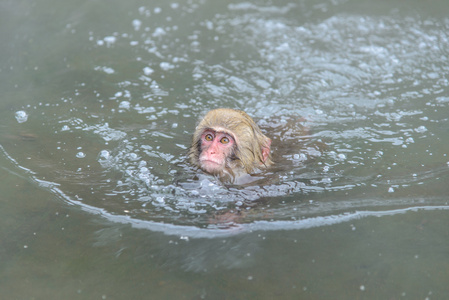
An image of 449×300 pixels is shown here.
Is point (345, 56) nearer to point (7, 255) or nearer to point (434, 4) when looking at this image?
point (434, 4)

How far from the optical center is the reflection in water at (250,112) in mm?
4816

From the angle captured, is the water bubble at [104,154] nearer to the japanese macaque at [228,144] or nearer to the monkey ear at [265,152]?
the japanese macaque at [228,144]

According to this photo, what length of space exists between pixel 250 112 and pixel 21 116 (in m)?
2.82

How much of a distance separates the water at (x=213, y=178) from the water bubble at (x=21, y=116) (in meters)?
0.02

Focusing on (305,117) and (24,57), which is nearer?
(305,117)

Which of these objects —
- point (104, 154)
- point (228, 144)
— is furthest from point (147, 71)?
point (228, 144)

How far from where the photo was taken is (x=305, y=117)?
641 cm

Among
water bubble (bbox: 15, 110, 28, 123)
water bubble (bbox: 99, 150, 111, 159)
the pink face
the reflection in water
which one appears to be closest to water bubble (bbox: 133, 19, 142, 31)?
the reflection in water

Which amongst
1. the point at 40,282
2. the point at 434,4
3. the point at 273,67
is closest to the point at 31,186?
the point at 40,282

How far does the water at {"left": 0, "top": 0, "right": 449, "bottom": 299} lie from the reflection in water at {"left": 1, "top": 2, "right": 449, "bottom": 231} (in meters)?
0.03

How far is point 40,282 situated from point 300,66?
16.1 ft

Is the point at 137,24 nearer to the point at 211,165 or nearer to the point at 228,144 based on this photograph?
the point at 228,144

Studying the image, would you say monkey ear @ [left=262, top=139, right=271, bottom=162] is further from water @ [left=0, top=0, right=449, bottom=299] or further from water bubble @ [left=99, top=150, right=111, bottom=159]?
water bubble @ [left=99, top=150, right=111, bottom=159]

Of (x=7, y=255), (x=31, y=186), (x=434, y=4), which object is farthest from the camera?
(x=434, y=4)
